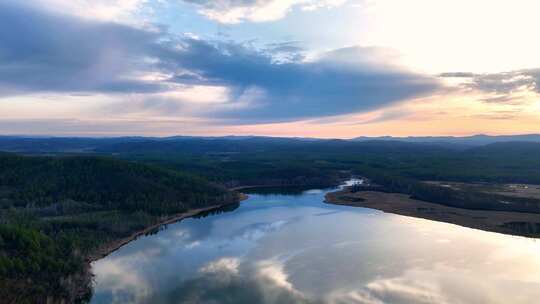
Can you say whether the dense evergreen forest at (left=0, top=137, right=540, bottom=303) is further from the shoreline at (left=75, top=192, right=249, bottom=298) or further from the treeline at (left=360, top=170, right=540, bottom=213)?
the shoreline at (left=75, top=192, right=249, bottom=298)

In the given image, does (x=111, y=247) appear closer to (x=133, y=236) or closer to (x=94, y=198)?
(x=133, y=236)

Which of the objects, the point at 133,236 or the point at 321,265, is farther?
the point at 133,236

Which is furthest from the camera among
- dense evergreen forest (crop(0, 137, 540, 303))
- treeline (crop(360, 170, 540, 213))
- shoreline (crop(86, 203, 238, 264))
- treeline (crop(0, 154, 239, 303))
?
treeline (crop(360, 170, 540, 213))

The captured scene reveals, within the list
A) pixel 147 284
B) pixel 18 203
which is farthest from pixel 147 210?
pixel 147 284

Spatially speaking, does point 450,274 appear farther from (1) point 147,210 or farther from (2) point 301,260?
(1) point 147,210

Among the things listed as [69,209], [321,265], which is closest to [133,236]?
[69,209]

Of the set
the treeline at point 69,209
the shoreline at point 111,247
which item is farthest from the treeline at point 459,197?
the treeline at point 69,209

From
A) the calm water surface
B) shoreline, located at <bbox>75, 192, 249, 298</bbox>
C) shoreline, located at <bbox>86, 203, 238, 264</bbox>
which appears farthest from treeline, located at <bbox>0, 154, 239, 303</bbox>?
the calm water surface

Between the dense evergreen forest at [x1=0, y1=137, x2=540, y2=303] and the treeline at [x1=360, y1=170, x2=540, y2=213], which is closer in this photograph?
the dense evergreen forest at [x1=0, y1=137, x2=540, y2=303]
